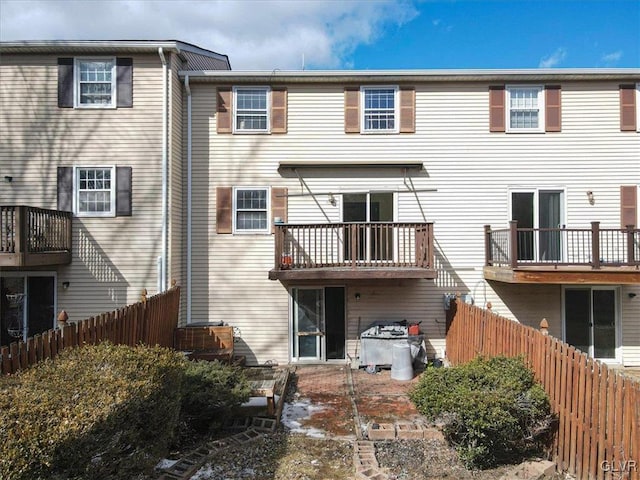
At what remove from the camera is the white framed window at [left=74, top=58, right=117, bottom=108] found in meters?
10.6

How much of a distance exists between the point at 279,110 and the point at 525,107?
6606 mm

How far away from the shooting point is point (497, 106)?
1121cm

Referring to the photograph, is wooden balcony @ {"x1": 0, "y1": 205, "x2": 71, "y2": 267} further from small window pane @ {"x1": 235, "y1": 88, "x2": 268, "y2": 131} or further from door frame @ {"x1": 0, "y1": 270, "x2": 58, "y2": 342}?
small window pane @ {"x1": 235, "y1": 88, "x2": 268, "y2": 131}

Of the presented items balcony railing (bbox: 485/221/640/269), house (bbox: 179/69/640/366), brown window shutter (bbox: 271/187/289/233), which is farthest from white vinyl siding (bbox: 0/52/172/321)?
balcony railing (bbox: 485/221/640/269)

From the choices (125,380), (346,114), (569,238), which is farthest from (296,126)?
(125,380)

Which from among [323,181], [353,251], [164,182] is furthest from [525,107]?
[164,182]

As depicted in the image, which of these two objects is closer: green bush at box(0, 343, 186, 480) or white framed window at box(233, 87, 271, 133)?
green bush at box(0, 343, 186, 480)

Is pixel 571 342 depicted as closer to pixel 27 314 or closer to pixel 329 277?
pixel 329 277

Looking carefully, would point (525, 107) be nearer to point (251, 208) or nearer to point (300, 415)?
point (251, 208)

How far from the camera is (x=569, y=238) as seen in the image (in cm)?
1092

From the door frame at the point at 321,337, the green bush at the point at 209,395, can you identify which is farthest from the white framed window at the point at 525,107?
the green bush at the point at 209,395

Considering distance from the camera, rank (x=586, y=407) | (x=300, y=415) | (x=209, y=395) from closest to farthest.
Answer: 1. (x=586, y=407)
2. (x=209, y=395)
3. (x=300, y=415)

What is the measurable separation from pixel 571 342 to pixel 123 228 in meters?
12.0

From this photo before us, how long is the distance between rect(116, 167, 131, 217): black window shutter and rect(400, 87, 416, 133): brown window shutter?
7238 mm
